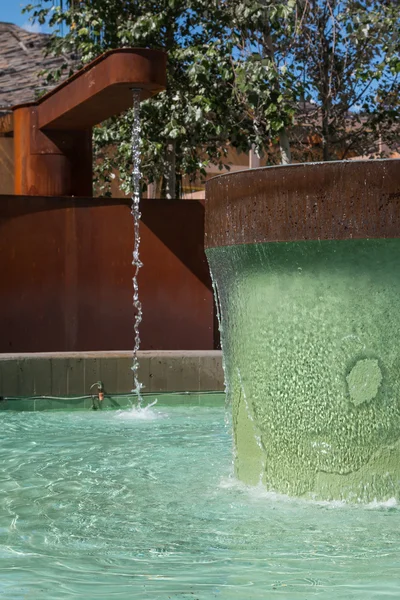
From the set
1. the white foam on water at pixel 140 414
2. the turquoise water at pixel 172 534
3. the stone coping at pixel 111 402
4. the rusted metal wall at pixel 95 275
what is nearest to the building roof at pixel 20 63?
the rusted metal wall at pixel 95 275

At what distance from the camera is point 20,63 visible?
740 inches

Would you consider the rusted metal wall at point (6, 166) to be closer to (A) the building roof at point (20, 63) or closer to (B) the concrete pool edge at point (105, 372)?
(A) the building roof at point (20, 63)

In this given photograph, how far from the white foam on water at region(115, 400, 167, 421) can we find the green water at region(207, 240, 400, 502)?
3.29 metres

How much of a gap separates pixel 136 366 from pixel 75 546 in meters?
5.06

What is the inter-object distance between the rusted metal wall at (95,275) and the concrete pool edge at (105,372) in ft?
3.64

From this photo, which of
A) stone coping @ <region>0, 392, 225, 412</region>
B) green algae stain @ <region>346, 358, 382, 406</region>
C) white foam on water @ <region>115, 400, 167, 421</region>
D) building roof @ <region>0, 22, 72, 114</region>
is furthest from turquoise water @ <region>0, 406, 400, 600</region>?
building roof @ <region>0, 22, 72, 114</region>

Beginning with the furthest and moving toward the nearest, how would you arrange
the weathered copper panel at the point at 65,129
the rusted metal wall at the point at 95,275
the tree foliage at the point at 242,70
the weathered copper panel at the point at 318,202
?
the tree foliage at the point at 242,70, the rusted metal wall at the point at 95,275, the weathered copper panel at the point at 65,129, the weathered copper panel at the point at 318,202

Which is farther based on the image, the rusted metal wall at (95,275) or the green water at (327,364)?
the rusted metal wall at (95,275)

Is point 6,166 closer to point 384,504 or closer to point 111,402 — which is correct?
point 111,402

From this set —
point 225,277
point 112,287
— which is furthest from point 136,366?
point 225,277

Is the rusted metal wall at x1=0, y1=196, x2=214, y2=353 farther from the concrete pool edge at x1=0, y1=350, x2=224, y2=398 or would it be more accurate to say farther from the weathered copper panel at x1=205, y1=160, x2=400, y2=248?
the weathered copper panel at x1=205, y1=160, x2=400, y2=248

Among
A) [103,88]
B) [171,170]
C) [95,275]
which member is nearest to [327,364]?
[103,88]

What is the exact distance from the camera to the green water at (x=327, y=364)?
4668 mm

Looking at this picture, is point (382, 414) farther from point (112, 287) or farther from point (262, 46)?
point (262, 46)
